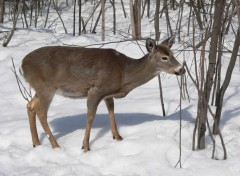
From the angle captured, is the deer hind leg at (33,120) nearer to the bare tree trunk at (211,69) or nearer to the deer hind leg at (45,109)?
the deer hind leg at (45,109)

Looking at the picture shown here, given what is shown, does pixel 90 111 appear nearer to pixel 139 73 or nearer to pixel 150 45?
pixel 139 73

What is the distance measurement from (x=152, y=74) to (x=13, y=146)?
5.29 ft

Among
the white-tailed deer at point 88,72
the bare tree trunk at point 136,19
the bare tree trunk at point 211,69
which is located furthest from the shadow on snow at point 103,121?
the bare tree trunk at point 136,19

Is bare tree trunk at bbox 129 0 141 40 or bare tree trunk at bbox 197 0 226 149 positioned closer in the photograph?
bare tree trunk at bbox 197 0 226 149

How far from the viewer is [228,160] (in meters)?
4.64

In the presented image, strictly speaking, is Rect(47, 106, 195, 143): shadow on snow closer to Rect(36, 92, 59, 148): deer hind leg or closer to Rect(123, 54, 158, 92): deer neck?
Rect(36, 92, 59, 148): deer hind leg

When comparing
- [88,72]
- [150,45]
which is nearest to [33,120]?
[88,72]

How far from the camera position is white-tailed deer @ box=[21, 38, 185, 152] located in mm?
5211

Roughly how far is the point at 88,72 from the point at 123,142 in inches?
31.2

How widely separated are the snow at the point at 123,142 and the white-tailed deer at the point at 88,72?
29 cm

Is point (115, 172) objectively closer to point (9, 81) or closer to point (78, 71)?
point (78, 71)

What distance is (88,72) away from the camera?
5273 mm

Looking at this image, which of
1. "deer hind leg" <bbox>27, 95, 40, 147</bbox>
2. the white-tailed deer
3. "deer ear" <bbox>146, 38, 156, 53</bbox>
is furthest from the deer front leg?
"deer ear" <bbox>146, 38, 156, 53</bbox>

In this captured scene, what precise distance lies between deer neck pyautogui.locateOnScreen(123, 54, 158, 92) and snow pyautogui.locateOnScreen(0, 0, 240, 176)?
52cm
